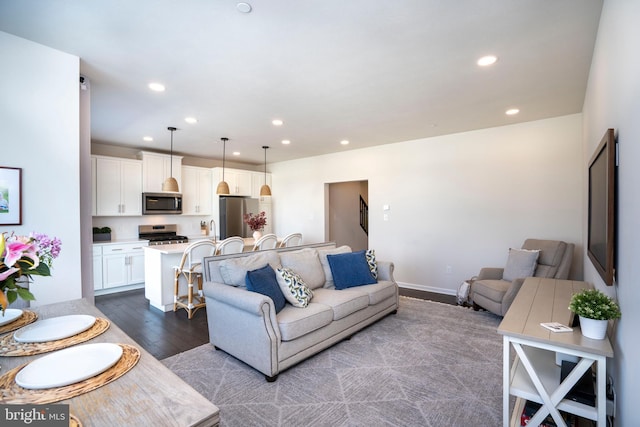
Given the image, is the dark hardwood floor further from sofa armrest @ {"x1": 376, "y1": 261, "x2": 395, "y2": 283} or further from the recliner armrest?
sofa armrest @ {"x1": 376, "y1": 261, "x2": 395, "y2": 283}

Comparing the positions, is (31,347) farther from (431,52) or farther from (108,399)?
(431,52)

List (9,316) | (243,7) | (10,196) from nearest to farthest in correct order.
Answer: (9,316), (243,7), (10,196)

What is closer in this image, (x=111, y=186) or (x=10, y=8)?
(x=10, y=8)

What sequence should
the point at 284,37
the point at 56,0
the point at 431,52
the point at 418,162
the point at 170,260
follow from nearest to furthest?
1. the point at 56,0
2. the point at 284,37
3. the point at 431,52
4. the point at 170,260
5. the point at 418,162

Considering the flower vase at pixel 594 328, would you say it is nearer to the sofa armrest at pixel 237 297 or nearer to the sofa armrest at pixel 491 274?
the sofa armrest at pixel 237 297

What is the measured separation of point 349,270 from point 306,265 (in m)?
0.54

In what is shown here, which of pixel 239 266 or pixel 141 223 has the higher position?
pixel 141 223

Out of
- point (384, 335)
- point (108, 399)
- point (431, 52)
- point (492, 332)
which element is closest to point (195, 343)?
point (384, 335)

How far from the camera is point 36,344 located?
121 cm

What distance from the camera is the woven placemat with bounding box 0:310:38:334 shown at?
1369mm

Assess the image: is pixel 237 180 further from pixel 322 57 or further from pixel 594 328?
pixel 594 328

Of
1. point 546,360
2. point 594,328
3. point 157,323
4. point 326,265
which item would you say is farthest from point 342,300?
point 157,323

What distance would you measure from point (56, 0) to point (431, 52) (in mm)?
2596

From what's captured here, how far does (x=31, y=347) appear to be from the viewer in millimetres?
1183
